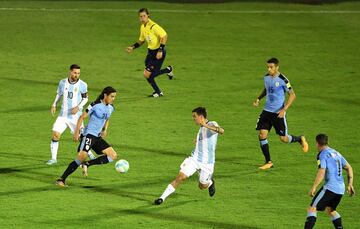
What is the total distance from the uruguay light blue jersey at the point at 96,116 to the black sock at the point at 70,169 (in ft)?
2.28

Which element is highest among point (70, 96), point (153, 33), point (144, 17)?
point (144, 17)

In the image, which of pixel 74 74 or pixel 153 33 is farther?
pixel 153 33

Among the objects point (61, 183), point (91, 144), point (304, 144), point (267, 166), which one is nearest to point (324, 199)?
point (91, 144)

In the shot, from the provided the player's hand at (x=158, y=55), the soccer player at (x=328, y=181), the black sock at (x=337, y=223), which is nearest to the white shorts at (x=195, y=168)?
the soccer player at (x=328, y=181)

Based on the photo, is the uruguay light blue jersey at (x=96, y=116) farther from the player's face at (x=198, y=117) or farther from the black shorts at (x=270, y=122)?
the black shorts at (x=270, y=122)

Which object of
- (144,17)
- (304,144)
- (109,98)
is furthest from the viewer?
(144,17)

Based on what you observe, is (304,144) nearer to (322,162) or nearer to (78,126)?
(78,126)

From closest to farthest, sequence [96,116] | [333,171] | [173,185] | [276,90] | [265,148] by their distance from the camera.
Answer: [333,171] → [173,185] → [96,116] → [276,90] → [265,148]

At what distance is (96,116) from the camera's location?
66.7 feet

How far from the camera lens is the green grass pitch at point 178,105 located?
19.5 meters

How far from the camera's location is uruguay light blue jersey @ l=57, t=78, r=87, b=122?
73.5ft

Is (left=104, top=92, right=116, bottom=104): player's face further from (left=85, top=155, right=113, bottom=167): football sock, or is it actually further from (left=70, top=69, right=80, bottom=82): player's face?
(left=70, top=69, right=80, bottom=82): player's face

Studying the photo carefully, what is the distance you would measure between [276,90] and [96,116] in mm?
4545

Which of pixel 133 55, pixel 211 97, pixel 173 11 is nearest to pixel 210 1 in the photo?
pixel 173 11
